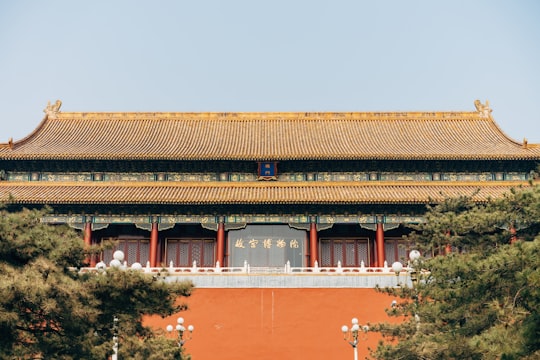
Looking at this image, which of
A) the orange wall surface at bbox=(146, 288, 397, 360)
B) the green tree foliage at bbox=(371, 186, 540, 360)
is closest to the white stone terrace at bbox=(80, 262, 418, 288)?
the orange wall surface at bbox=(146, 288, 397, 360)

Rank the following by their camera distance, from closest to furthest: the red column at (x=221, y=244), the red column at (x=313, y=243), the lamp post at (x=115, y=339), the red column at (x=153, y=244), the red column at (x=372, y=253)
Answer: the lamp post at (x=115, y=339), the red column at (x=313, y=243), the red column at (x=221, y=244), the red column at (x=153, y=244), the red column at (x=372, y=253)

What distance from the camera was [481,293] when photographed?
547 inches

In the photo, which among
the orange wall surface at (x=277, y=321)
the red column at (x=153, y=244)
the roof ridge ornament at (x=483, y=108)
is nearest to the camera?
the orange wall surface at (x=277, y=321)

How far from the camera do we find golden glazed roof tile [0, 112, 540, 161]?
27.5 metres

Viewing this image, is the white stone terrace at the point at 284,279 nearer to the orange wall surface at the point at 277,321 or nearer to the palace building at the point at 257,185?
the orange wall surface at the point at 277,321

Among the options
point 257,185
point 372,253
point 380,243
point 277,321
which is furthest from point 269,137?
point 277,321

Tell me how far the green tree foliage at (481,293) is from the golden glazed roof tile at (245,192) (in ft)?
23.0

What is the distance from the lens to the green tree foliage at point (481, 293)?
12.3 meters

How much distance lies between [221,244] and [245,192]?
2.21m

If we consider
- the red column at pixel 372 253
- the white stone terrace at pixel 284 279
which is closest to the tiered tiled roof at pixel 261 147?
the red column at pixel 372 253

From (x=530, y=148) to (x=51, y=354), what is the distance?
20833 millimetres

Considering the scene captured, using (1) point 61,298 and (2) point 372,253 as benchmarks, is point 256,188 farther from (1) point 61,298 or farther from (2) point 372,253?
(1) point 61,298

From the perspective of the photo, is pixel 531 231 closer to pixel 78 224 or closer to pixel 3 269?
pixel 3 269

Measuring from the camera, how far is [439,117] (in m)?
31.7
